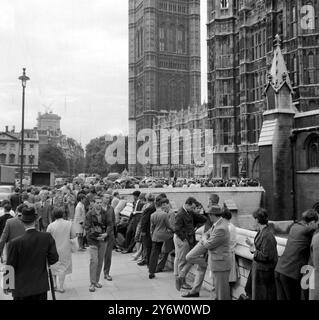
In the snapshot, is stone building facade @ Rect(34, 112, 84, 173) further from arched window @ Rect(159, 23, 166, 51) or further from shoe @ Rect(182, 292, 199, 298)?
shoe @ Rect(182, 292, 199, 298)

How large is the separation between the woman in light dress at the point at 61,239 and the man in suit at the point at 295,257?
436 centimetres

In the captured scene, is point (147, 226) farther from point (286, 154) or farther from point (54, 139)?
point (54, 139)

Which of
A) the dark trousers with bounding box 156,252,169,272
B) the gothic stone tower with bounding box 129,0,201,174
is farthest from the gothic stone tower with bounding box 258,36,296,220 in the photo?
the gothic stone tower with bounding box 129,0,201,174

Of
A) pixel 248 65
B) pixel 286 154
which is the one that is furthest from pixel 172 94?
pixel 286 154

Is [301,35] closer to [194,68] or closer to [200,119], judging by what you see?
[200,119]

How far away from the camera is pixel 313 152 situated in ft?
Answer: 69.0

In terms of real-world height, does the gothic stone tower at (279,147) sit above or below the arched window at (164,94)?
below

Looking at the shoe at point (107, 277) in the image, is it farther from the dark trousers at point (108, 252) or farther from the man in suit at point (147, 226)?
the man in suit at point (147, 226)

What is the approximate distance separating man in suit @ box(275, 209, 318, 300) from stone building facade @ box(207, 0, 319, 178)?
91.2 feet

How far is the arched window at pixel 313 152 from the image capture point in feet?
68.1

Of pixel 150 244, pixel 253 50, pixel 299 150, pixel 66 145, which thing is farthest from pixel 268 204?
pixel 66 145

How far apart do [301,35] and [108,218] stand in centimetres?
2735

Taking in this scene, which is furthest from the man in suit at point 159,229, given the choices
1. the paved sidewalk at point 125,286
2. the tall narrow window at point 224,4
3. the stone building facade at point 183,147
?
the stone building facade at point 183,147

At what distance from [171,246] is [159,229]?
50 centimetres
